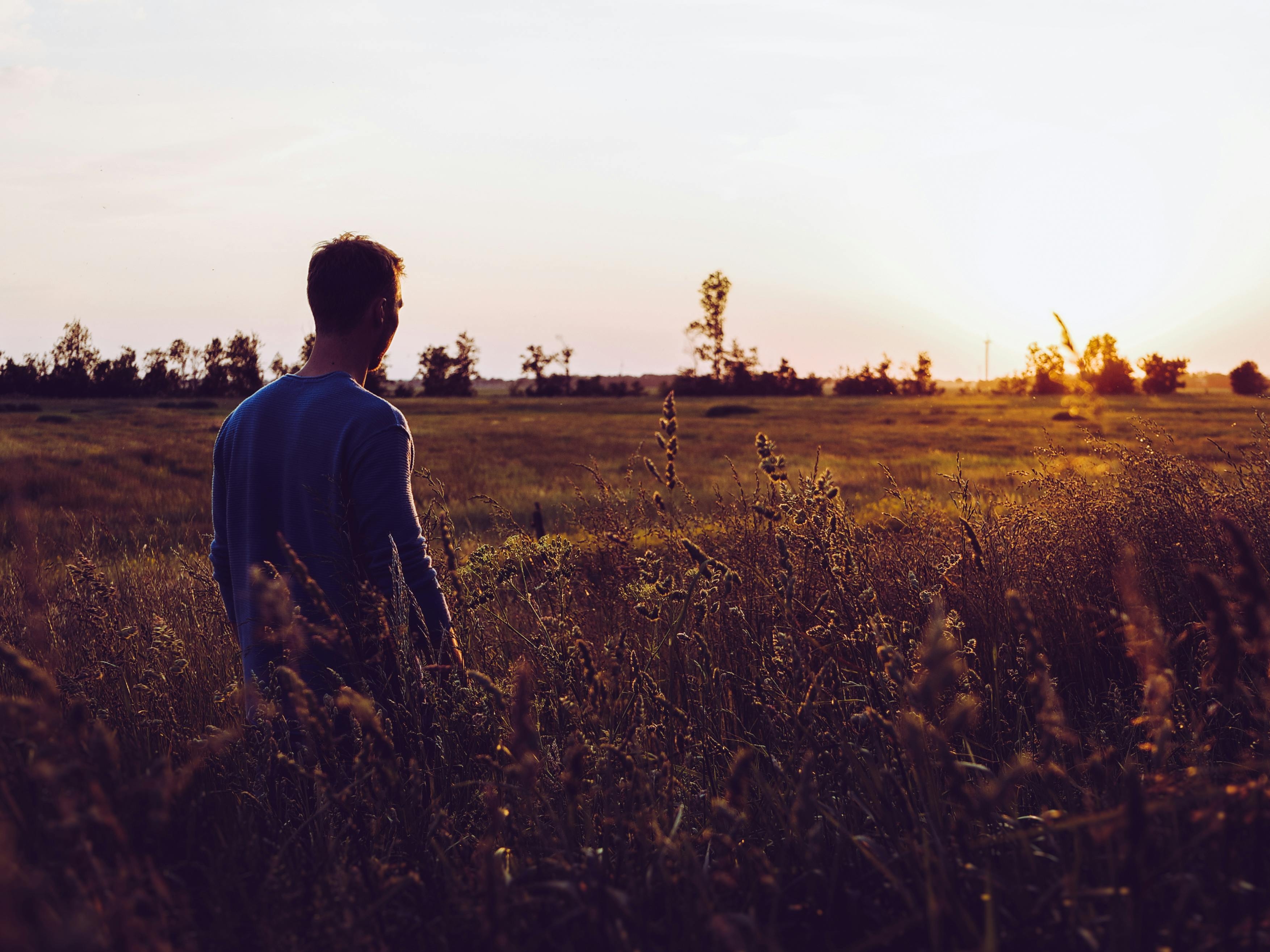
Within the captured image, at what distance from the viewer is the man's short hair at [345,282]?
309 centimetres

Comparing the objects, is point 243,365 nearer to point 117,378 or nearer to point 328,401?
point 117,378

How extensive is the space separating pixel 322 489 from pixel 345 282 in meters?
0.80

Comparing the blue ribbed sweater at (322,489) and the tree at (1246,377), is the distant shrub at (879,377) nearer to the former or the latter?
the tree at (1246,377)

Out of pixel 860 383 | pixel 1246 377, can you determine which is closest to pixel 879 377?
pixel 860 383

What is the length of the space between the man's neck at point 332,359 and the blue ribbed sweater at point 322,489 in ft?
0.15

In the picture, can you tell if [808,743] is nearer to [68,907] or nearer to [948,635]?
[948,635]

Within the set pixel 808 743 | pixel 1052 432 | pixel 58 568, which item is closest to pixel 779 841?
pixel 808 743

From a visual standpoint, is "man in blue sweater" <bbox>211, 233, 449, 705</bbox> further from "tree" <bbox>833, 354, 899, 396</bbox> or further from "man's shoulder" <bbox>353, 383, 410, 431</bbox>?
"tree" <bbox>833, 354, 899, 396</bbox>

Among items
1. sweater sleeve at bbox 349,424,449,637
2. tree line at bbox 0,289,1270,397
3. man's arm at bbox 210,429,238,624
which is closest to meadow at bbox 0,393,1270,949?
sweater sleeve at bbox 349,424,449,637

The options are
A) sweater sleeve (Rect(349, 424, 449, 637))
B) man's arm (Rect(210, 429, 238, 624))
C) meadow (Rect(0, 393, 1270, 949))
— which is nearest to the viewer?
meadow (Rect(0, 393, 1270, 949))

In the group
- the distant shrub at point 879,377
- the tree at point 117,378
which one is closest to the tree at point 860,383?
the distant shrub at point 879,377

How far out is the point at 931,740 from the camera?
2.47 meters

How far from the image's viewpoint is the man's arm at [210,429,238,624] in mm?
3340

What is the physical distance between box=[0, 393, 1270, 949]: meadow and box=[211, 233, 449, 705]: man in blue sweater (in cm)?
20
